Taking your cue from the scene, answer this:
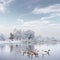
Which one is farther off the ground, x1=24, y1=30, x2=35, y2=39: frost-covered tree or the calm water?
x1=24, y1=30, x2=35, y2=39: frost-covered tree

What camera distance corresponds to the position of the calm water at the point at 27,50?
3.24 meters

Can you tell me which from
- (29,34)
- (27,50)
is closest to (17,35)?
(29,34)

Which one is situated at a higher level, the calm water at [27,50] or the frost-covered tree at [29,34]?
the frost-covered tree at [29,34]

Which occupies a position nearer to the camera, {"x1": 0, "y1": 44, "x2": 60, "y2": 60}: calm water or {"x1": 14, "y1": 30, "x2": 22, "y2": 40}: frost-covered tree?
{"x1": 0, "y1": 44, "x2": 60, "y2": 60}: calm water

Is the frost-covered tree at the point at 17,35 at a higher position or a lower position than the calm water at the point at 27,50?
higher

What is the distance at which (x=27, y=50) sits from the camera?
3.30 m

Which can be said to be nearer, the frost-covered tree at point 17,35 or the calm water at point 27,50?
the calm water at point 27,50

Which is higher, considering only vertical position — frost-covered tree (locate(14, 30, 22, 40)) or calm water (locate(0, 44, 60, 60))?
frost-covered tree (locate(14, 30, 22, 40))

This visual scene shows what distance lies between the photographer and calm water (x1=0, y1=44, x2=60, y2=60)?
3242 mm

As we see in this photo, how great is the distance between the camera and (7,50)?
3316mm

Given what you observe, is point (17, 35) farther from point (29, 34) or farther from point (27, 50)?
point (27, 50)

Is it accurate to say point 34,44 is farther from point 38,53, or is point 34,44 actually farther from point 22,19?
point 22,19

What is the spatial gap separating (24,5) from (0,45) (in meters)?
0.81

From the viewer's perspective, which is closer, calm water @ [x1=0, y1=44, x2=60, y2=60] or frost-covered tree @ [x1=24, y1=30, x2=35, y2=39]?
calm water @ [x1=0, y1=44, x2=60, y2=60]
